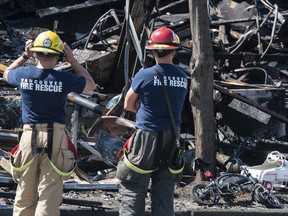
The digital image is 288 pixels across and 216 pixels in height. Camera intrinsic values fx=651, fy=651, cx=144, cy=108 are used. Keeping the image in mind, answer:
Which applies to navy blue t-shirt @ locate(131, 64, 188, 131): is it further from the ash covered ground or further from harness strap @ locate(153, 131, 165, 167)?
the ash covered ground

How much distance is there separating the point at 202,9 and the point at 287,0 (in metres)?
7.91

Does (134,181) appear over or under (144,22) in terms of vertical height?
under

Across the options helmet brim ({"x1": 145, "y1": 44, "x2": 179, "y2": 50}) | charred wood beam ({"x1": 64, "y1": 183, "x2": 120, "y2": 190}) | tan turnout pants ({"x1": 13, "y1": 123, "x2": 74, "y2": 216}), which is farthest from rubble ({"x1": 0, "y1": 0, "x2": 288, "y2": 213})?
helmet brim ({"x1": 145, "y1": 44, "x2": 179, "y2": 50})

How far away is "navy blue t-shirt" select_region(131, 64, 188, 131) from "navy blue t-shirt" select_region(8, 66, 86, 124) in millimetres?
529

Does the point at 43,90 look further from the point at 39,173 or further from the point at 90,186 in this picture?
the point at 90,186

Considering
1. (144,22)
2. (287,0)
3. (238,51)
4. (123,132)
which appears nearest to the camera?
(123,132)

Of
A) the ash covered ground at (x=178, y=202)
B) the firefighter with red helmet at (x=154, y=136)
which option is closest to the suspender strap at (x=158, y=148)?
the firefighter with red helmet at (x=154, y=136)

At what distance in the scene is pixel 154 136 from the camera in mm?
5609

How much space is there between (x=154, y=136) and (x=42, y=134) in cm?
95

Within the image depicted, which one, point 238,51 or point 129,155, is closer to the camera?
point 129,155

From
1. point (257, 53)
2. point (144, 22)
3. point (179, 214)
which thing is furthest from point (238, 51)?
point (179, 214)

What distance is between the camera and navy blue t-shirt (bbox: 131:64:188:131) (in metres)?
A: 5.54

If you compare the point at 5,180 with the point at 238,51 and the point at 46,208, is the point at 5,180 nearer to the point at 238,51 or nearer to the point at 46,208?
the point at 46,208

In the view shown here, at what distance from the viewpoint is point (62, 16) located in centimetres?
1305
